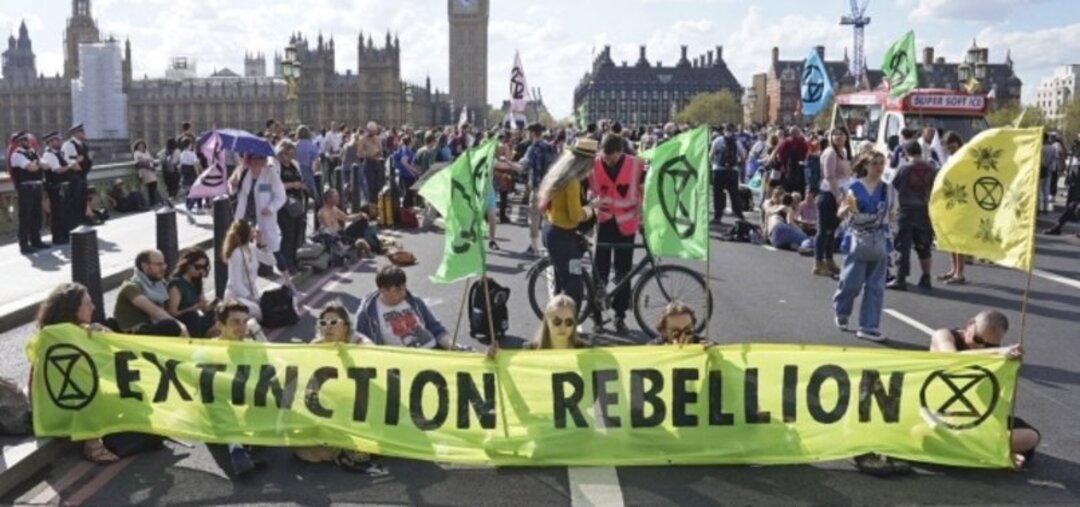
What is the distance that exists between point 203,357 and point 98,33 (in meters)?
167

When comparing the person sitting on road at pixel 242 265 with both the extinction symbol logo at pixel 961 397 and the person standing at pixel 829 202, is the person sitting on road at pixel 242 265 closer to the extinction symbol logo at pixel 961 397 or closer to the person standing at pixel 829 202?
the extinction symbol logo at pixel 961 397

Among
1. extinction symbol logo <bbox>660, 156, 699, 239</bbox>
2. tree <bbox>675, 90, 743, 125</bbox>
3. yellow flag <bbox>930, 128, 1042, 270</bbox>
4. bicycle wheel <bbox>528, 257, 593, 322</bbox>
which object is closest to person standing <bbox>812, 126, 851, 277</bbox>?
bicycle wheel <bbox>528, 257, 593, 322</bbox>

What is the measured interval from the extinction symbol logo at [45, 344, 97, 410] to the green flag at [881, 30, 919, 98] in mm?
15707

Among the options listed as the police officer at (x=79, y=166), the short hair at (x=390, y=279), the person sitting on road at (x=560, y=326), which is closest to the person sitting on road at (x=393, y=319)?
the short hair at (x=390, y=279)

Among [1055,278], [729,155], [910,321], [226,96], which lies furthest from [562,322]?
[226,96]

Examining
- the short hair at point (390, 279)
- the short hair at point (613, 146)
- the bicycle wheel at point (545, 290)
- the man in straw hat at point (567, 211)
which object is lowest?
the bicycle wheel at point (545, 290)

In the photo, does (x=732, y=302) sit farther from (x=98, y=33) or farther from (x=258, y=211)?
(x=98, y=33)

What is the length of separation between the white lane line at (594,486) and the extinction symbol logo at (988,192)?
2854mm

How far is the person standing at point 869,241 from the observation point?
999 centimetres

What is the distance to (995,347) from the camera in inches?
265

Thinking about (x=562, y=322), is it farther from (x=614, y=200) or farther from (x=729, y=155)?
(x=729, y=155)

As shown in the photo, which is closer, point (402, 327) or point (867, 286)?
point (402, 327)

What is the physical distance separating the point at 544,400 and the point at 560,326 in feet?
2.37

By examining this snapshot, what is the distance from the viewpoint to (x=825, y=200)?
13.7 meters
